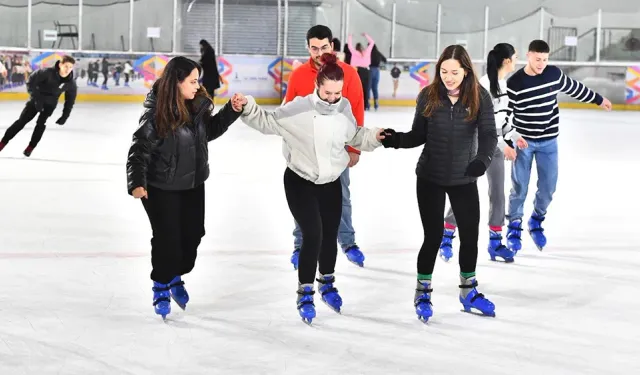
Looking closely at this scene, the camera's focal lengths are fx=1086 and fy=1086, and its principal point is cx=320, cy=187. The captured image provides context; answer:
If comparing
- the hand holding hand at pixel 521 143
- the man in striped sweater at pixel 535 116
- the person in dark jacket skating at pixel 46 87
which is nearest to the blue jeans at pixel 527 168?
the man in striped sweater at pixel 535 116

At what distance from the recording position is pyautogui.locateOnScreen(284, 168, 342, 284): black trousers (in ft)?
12.4

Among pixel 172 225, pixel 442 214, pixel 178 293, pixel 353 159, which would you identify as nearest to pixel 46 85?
pixel 353 159

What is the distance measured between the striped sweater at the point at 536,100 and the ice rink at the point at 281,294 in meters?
0.59

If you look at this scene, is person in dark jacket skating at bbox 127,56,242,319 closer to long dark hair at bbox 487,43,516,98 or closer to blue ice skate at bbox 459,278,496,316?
blue ice skate at bbox 459,278,496,316

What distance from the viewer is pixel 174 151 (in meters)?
3.67

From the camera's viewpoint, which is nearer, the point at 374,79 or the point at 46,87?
the point at 46,87

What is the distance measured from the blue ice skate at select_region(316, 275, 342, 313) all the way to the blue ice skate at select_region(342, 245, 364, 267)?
82 cm

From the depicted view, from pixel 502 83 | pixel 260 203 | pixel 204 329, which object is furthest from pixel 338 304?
pixel 260 203

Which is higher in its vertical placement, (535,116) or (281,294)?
(535,116)

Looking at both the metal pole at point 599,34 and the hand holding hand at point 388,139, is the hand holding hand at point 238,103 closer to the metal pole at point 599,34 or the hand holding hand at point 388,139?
the hand holding hand at point 388,139

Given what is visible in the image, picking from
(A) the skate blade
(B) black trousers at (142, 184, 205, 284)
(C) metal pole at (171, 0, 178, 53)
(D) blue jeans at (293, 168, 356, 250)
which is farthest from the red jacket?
(C) metal pole at (171, 0, 178, 53)

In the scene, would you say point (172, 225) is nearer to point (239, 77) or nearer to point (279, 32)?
point (239, 77)

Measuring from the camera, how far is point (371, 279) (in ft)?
14.8

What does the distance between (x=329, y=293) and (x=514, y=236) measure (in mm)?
1522
